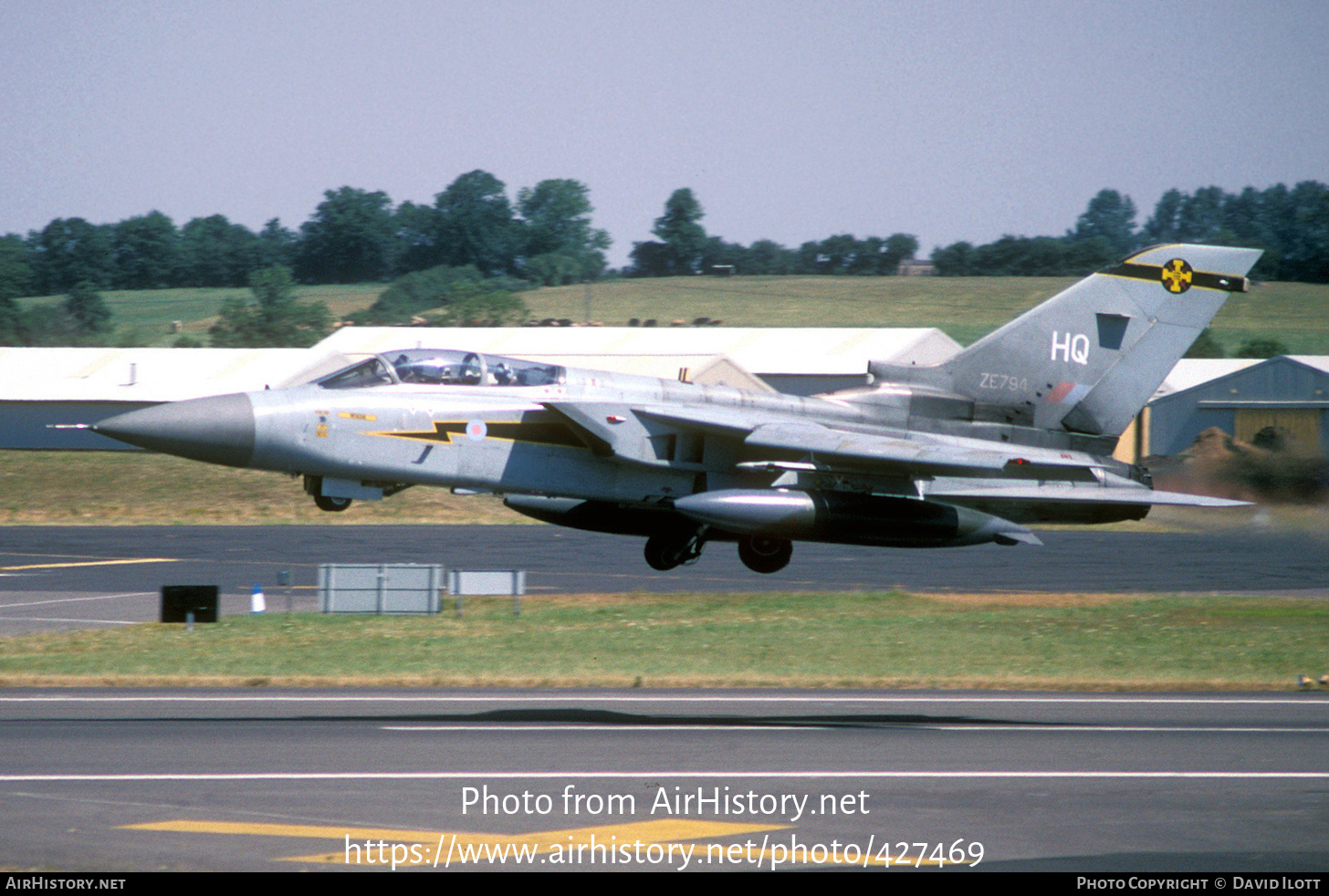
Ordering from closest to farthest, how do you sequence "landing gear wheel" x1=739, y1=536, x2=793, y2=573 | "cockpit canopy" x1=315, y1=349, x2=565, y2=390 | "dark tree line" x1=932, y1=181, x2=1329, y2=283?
1. "cockpit canopy" x1=315, y1=349, x2=565, y2=390
2. "landing gear wheel" x1=739, y1=536, x2=793, y2=573
3. "dark tree line" x1=932, y1=181, x2=1329, y2=283

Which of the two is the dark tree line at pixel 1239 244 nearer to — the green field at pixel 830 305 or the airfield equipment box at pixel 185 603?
the green field at pixel 830 305

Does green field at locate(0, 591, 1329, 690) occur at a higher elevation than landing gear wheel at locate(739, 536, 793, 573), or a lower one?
lower

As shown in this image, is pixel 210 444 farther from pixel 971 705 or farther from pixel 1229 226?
pixel 1229 226

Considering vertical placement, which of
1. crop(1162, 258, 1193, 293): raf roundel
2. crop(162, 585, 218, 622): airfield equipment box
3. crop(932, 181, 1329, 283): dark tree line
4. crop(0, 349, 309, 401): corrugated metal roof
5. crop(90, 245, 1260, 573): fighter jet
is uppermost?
crop(932, 181, 1329, 283): dark tree line

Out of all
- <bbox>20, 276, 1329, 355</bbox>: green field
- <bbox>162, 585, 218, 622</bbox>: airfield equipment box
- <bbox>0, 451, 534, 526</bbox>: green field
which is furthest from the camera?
<bbox>20, 276, 1329, 355</bbox>: green field

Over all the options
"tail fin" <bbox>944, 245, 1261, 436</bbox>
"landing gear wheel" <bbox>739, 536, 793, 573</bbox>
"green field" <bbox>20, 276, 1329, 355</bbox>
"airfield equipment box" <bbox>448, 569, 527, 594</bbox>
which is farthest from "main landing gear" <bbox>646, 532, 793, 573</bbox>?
"green field" <bbox>20, 276, 1329, 355</bbox>

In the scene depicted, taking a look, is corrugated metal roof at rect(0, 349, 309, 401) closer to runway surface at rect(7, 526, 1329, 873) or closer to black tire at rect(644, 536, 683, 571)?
runway surface at rect(7, 526, 1329, 873)

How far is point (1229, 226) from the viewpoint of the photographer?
184m

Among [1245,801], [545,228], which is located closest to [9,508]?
[1245,801]

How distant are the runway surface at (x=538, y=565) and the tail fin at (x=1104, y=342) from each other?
2378cm

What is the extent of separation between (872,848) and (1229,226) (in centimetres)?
18902

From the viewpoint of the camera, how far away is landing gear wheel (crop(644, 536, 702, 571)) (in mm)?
18562

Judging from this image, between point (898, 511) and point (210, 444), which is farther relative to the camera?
point (898, 511)

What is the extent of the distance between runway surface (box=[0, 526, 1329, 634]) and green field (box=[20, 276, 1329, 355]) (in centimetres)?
5181
